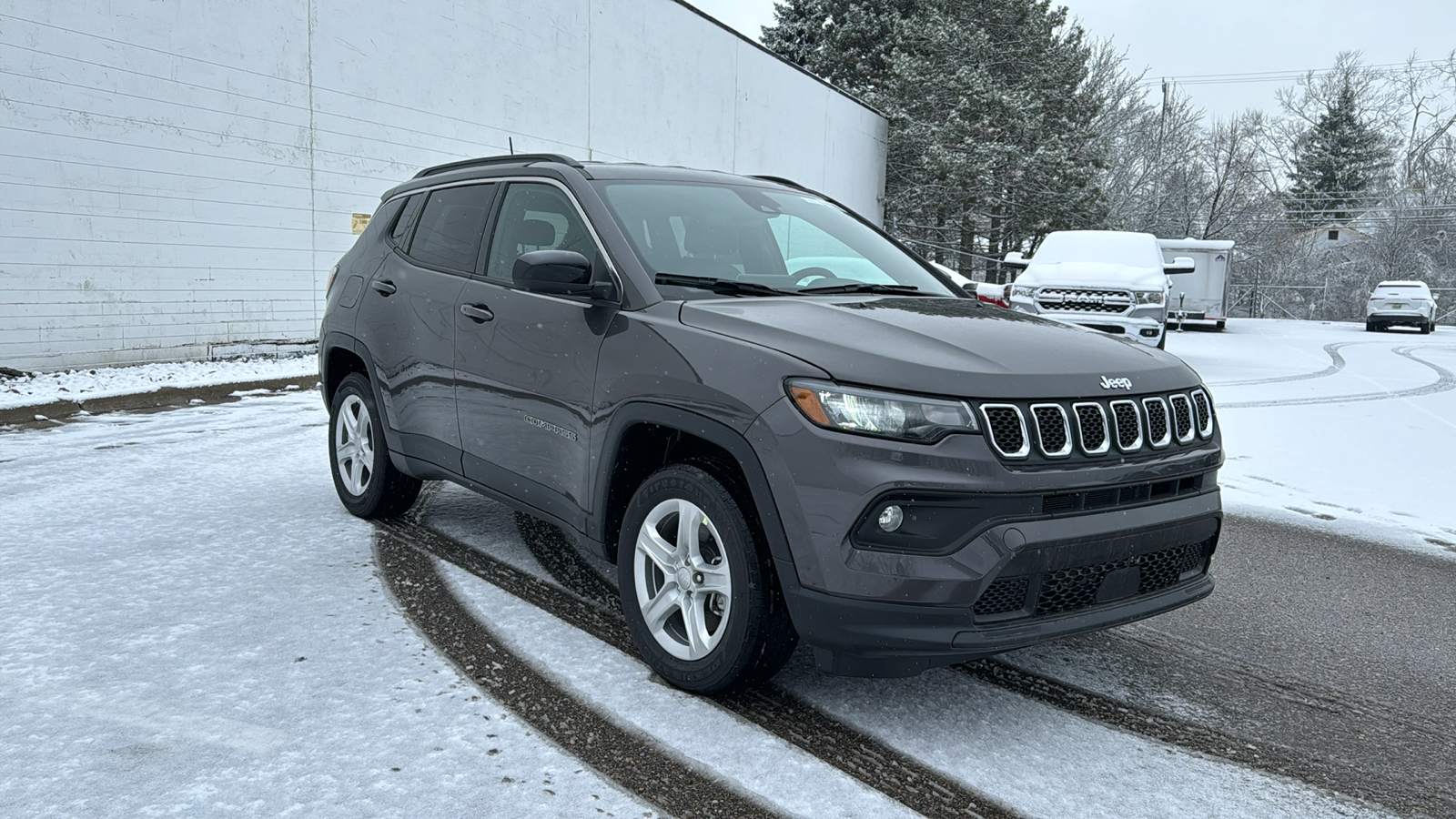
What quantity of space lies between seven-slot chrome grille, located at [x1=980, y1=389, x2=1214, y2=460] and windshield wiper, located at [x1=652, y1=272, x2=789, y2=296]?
1163 mm

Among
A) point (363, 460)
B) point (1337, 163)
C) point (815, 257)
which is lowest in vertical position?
point (363, 460)

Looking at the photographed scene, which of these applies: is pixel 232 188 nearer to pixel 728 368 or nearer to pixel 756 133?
pixel 728 368

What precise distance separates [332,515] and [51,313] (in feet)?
22.9

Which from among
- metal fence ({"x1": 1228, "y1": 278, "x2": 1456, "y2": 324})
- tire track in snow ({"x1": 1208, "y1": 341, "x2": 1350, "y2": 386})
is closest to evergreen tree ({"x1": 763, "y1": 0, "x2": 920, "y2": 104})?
tire track in snow ({"x1": 1208, "y1": 341, "x2": 1350, "y2": 386})

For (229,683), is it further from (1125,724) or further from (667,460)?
(1125,724)

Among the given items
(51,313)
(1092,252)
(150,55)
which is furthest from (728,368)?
(1092,252)

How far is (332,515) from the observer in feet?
18.8

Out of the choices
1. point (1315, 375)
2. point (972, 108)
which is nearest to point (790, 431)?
point (1315, 375)

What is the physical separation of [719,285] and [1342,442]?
7777mm

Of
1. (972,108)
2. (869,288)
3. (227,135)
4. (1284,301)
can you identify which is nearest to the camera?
(869,288)

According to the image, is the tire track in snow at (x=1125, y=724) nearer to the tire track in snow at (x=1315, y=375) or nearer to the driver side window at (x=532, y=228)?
the driver side window at (x=532, y=228)

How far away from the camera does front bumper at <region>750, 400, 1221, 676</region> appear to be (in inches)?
114

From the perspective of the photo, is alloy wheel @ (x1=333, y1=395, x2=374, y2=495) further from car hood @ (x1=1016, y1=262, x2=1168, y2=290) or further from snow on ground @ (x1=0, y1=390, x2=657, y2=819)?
car hood @ (x1=1016, y1=262, x2=1168, y2=290)

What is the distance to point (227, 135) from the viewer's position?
12375mm
